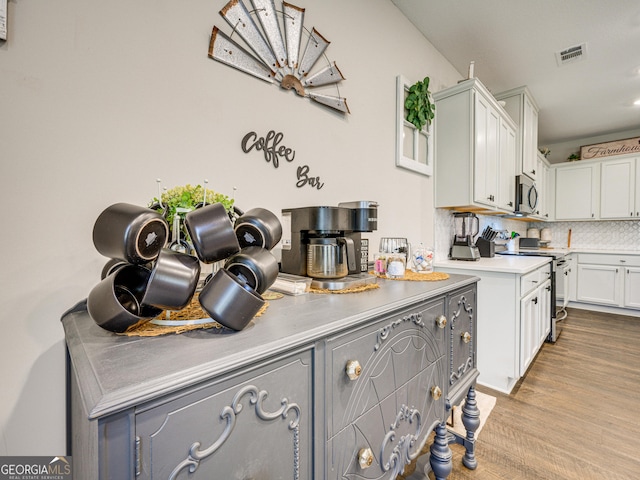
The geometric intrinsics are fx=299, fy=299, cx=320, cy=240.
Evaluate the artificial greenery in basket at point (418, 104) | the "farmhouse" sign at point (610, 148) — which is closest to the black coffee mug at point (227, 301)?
the artificial greenery in basket at point (418, 104)

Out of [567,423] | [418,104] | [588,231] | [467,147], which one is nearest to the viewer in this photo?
[567,423]

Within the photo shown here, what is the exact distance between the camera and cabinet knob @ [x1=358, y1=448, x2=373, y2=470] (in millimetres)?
826

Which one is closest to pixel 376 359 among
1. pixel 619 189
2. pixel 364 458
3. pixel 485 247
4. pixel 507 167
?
pixel 364 458

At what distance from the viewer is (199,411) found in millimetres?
504

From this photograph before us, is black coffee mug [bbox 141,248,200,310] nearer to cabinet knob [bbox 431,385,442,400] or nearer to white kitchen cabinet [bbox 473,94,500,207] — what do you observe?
cabinet knob [bbox 431,385,442,400]

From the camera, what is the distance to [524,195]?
3.32 metres

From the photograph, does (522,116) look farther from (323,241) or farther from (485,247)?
(323,241)

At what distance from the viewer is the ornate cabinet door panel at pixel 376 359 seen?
29.6 inches

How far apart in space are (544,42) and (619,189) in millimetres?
3287

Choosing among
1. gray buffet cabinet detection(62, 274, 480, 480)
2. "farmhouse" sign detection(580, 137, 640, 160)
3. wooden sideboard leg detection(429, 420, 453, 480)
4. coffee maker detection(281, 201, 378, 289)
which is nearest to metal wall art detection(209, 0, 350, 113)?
coffee maker detection(281, 201, 378, 289)

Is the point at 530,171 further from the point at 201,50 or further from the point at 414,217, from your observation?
the point at 201,50

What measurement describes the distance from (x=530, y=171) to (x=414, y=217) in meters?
2.29

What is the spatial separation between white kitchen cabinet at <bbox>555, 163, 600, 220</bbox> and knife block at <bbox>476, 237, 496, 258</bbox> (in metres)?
3.07

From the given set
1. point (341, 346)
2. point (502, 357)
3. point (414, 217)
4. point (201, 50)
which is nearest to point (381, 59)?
point (414, 217)
